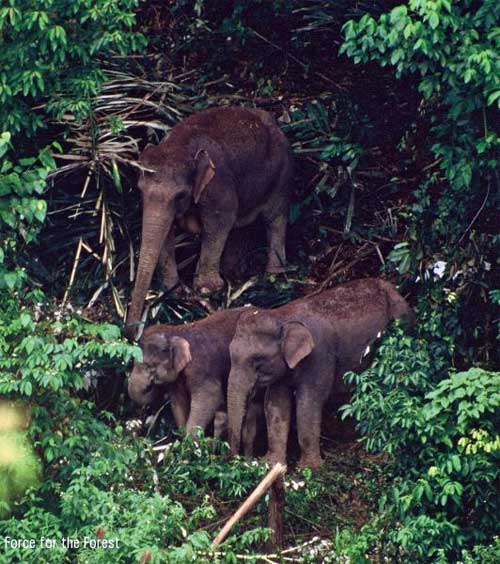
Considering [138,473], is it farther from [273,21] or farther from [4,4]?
[273,21]

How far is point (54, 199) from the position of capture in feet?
54.0

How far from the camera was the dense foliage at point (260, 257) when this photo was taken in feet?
44.3

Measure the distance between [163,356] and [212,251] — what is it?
1434 mm

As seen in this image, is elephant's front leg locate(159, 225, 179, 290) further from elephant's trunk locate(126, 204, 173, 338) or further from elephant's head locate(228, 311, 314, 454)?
elephant's head locate(228, 311, 314, 454)

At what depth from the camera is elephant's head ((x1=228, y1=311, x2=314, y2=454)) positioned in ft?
49.4

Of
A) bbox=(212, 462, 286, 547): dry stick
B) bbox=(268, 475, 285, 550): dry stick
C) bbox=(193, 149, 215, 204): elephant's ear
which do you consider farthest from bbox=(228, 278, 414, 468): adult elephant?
bbox=(212, 462, 286, 547): dry stick

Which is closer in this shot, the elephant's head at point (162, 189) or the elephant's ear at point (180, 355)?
the elephant's ear at point (180, 355)

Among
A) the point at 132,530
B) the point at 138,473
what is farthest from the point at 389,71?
the point at 132,530

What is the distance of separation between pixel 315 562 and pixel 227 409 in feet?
6.06

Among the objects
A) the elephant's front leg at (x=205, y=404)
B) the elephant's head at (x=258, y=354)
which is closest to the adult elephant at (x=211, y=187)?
the elephant's front leg at (x=205, y=404)

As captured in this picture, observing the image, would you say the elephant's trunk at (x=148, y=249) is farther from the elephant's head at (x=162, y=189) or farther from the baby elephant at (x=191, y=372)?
the baby elephant at (x=191, y=372)

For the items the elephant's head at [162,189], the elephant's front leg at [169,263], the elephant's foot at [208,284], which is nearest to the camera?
the elephant's head at [162,189]

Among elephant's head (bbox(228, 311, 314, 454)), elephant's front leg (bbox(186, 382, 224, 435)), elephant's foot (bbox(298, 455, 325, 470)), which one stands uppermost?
elephant's head (bbox(228, 311, 314, 454))

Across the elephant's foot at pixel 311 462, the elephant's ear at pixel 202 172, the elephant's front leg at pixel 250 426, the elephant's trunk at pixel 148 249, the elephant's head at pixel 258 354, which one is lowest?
the elephant's foot at pixel 311 462
